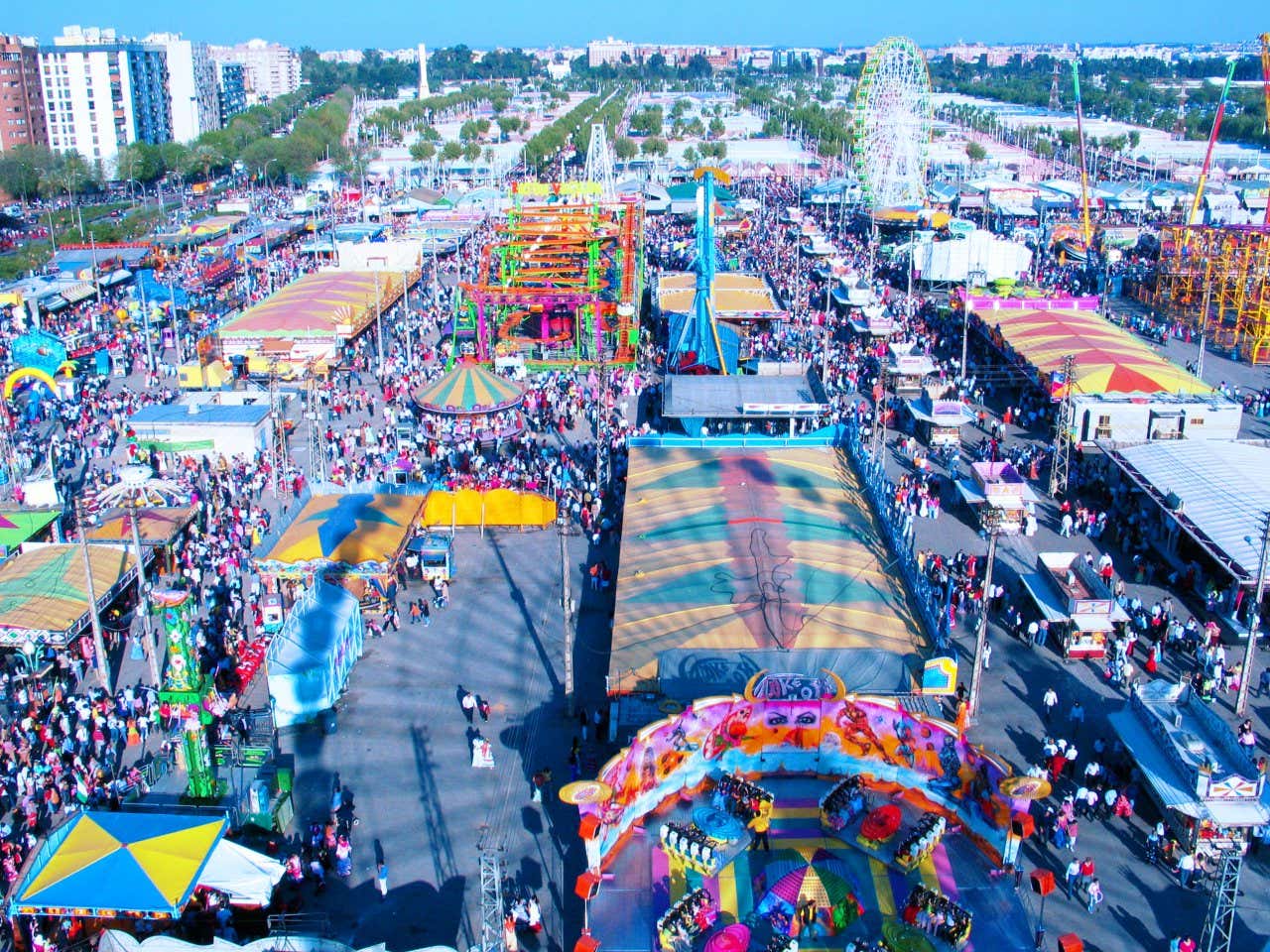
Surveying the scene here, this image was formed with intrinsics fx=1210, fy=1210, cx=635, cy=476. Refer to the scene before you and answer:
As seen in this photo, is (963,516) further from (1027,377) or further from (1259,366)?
(1259,366)

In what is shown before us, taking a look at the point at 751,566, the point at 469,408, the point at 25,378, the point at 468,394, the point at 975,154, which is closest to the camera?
the point at 751,566

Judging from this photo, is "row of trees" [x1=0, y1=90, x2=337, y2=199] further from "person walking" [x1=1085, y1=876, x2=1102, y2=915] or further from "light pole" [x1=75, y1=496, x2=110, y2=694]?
"person walking" [x1=1085, y1=876, x2=1102, y2=915]

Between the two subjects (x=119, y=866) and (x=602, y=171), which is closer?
(x=119, y=866)

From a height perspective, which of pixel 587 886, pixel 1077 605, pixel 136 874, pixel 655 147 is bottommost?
pixel 587 886

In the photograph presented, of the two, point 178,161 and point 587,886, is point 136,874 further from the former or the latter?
point 178,161

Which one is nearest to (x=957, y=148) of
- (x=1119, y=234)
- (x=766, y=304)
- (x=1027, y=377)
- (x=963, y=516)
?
(x=1119, y=234)

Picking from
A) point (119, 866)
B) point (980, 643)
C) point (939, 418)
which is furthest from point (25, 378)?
point (980, 643)
